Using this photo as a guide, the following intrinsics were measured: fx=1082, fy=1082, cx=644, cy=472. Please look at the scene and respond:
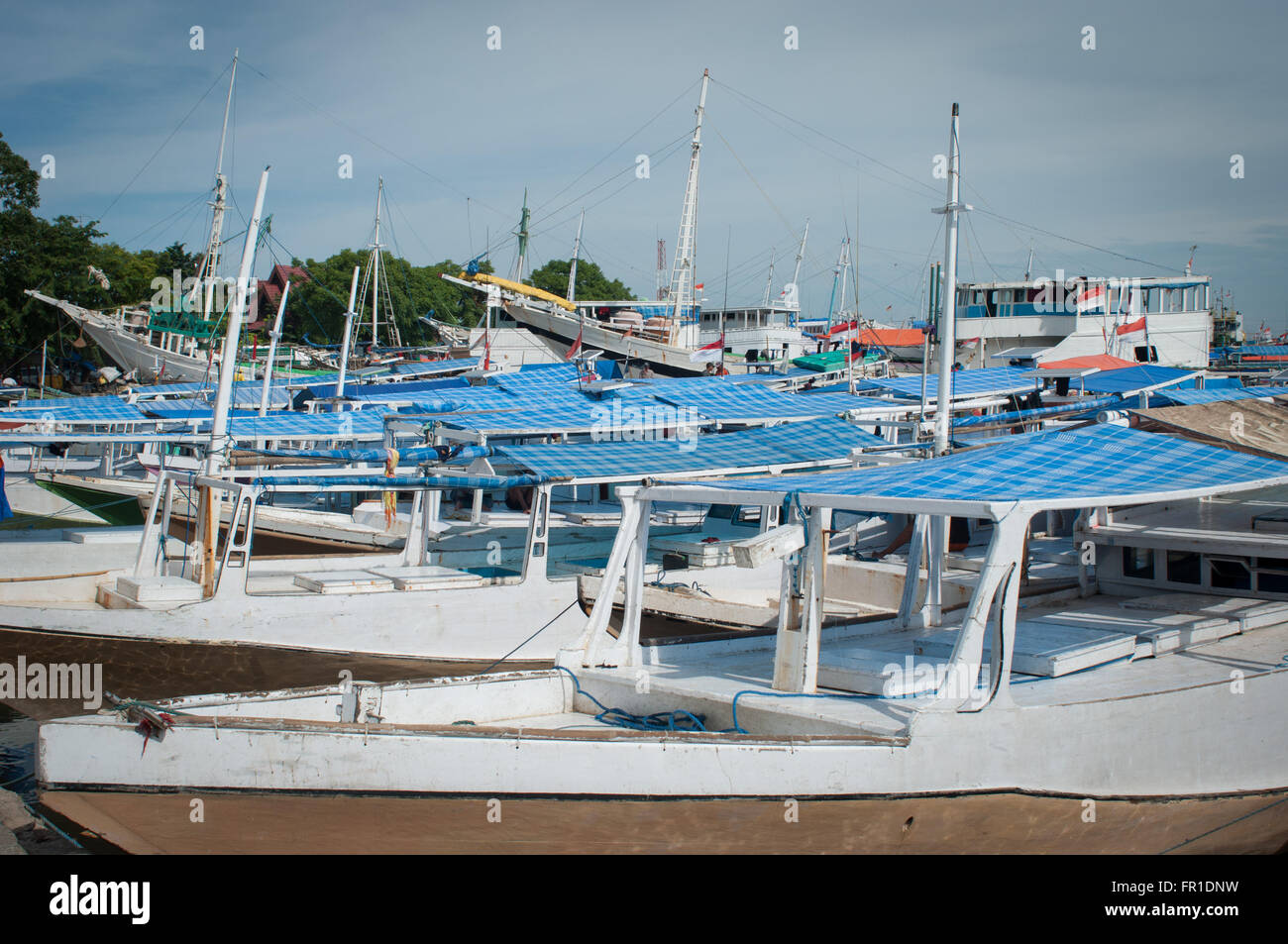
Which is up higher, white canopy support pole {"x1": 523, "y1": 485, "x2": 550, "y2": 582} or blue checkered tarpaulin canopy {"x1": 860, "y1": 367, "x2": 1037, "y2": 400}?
blue checkered tarpaulin canopy {"x1": 860, "y1": 367, "x2": 1037, "y2": 400}

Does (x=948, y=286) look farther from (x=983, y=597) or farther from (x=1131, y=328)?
(x=1131, y=328)

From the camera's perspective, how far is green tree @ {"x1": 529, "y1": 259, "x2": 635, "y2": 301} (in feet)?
→ 310

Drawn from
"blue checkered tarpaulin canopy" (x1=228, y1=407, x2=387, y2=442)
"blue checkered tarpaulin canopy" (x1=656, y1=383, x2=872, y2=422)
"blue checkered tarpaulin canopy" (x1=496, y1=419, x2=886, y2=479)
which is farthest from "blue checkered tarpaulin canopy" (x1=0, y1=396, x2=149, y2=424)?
"blue checkered tarpaulin canopy" (x1=496, y1=419, x2=886, y2=479)

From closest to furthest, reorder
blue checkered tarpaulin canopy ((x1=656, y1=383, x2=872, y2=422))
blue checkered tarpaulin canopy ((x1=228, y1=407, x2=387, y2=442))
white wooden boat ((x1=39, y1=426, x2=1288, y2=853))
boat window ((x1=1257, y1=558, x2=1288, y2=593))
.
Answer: white wooden boat ((x1=39, y1=426, x2=1288, y2=853)) → boat window ((x1=1257, y1=558, x2=1288, y2=593)) → blue checkered tarpaulin canopy ((x1=228, y1=407, x2=387, y2=442)) → blue checkered tarpaulin canopy ((x1=656, y1=383, x2=872, y2=422))

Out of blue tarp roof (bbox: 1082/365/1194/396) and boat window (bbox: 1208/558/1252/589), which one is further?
blue tarp roof (bbox: 1082/365/1194/396)

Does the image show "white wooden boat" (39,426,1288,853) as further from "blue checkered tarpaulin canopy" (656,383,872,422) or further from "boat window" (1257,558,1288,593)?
"blue checkered tarpaulin canopy" (656,383,872,422)

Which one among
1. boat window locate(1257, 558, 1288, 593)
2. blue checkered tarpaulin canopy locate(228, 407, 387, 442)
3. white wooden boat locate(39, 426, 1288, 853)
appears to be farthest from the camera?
blue checkered tarpaulin canopy locate(228, 407, 387, 442)

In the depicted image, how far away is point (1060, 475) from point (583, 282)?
8890 cm

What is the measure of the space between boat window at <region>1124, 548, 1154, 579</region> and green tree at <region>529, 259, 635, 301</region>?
81.6 meters

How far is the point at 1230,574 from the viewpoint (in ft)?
35.1

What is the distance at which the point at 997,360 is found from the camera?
4612 cm

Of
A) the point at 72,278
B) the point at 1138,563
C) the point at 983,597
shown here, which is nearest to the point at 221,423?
the point at 983,597
